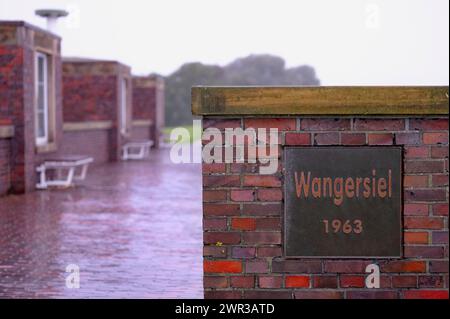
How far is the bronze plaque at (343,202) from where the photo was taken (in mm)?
4438

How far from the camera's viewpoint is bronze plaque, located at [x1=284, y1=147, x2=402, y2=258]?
444 cm

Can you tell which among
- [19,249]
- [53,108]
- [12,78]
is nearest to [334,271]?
[19,249]

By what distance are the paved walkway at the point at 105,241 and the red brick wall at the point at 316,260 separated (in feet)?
5.73

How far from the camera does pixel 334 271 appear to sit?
4500 mm

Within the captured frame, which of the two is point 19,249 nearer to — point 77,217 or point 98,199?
point 77,217

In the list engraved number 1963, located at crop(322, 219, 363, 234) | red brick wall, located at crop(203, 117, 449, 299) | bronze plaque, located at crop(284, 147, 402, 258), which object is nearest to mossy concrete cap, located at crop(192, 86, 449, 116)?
red brick wall, located at crop(203, 117, 449, 299)

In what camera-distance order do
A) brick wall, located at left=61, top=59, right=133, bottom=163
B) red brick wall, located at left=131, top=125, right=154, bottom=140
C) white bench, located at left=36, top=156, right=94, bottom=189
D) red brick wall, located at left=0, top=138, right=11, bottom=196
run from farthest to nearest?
red brick wall, located at left=131, top=125, right=154, bottom=140 < brick wall, located at left=61, top=59, right=133, bottom=163 < white bench, located at left=36, top=156, right=94, bottom=189 < red brick wall, located at left=0, top=138, right=11, bottom=196

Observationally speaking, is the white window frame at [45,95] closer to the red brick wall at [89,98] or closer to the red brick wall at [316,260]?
the red brick wall at [89,98]

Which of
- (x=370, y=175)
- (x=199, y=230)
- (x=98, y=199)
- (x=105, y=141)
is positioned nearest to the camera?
(x=370, y=175)

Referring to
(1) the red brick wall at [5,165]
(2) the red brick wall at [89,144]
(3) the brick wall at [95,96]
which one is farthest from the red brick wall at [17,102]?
(3) the brick wall at [95,96]

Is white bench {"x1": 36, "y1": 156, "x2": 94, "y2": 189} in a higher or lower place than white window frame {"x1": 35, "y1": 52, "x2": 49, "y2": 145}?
lower

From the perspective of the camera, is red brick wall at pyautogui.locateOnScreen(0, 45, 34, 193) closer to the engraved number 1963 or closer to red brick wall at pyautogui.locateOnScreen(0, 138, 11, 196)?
red brick wall at pyautogui.locateOnScreen(0, 138, 11, 196)

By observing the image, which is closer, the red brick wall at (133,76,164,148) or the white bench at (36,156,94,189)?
the white bench at (36,156,94,189)

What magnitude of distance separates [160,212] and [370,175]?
7783 mm
